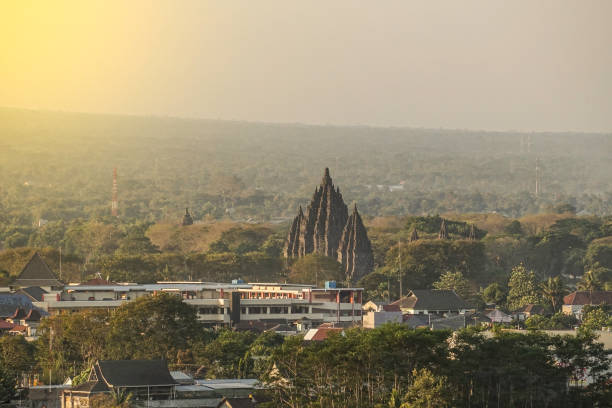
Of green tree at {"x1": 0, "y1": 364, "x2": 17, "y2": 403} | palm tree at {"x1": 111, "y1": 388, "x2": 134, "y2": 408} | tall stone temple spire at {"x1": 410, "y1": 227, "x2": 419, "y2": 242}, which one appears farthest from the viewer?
tall stone temple spire at {"x1": 410, "y1": 227, "x2": 419, "y2": 242}

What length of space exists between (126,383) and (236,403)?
5.69m

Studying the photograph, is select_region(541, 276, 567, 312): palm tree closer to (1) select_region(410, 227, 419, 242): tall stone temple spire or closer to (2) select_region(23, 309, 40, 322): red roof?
(1) select_region(410, 227, 419, 242): tall stone temple spire

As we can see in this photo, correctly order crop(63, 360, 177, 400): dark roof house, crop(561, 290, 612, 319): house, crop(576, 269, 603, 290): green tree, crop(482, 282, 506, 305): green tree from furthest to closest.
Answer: crop(576, 269, 603, 290): green tree < crop(482, 282, 506, 305): green tree < crop(561, 290, 612, 319): house < crop(63, 360, 177, 400): dark roof house

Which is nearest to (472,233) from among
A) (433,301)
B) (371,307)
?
(433,301)

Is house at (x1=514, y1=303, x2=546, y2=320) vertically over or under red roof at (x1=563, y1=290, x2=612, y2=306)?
under

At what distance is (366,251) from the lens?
17325 cm

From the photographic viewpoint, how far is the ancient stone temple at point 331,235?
17238 centimetres

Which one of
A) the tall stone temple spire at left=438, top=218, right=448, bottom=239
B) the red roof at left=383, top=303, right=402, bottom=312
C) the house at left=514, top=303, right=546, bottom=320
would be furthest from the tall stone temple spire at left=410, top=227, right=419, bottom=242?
the red roof at left=383, top=303, right=402, bottom=312

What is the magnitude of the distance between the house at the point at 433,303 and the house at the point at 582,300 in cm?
1072

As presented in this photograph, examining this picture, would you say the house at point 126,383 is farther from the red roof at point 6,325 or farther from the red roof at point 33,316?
the red roof at point 33,316

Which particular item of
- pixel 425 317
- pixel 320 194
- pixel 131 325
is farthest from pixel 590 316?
pixel 320 194

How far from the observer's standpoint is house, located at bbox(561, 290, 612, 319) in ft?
461

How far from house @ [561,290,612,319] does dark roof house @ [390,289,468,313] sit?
1072 centimetres

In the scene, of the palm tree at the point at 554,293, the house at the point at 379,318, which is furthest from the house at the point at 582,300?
the house at the point at 379,318
